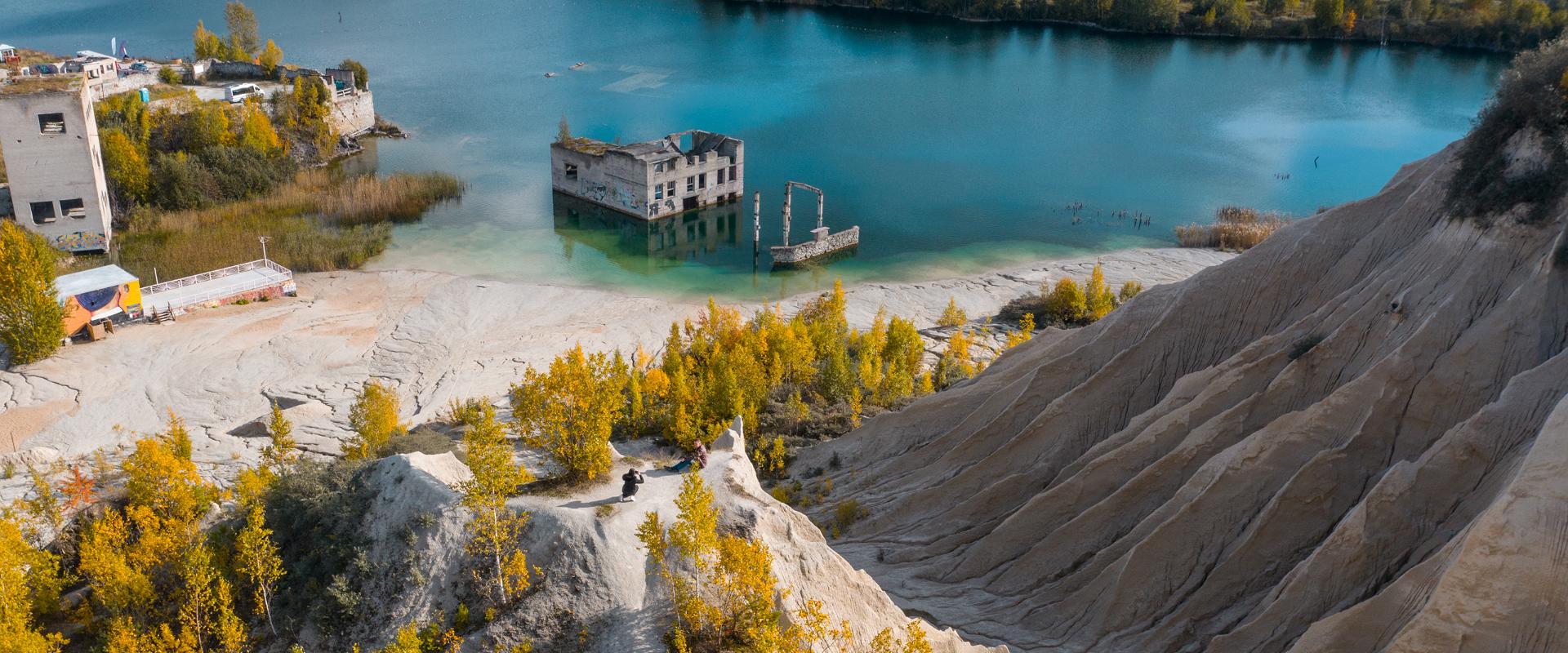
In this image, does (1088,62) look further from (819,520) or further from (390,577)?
(390,577)

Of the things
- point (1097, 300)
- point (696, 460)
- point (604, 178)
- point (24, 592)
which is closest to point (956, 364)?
point (1097, 300)

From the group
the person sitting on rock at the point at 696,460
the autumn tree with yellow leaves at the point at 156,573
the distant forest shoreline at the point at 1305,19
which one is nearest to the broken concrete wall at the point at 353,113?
the autumn tree with yellow leaves at the point at 156,573

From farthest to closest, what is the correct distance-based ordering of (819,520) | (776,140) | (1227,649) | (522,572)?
(776,140)
(819,520)
(522,572)
(1227,649)

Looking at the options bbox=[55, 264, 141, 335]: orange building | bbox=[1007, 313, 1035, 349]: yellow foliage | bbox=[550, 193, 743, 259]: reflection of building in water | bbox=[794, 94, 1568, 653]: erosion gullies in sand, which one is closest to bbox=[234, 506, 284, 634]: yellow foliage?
bbox=[794, 94, 1568, 653]: erosion gullies in sand

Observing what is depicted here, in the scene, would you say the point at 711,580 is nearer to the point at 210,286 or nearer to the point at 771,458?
the point at 771,458

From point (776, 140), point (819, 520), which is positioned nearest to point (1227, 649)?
point (819, 520)

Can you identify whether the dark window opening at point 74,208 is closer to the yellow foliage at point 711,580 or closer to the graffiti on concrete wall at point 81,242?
the graffiti on concrete wall at point 81,242

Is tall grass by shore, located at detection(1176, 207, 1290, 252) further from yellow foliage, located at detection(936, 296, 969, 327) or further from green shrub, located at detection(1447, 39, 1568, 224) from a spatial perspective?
green shrub, located at detection(1447, 39, 1568, 224)

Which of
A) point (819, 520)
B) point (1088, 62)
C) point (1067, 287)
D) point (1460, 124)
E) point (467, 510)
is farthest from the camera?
point (1088, 62)
